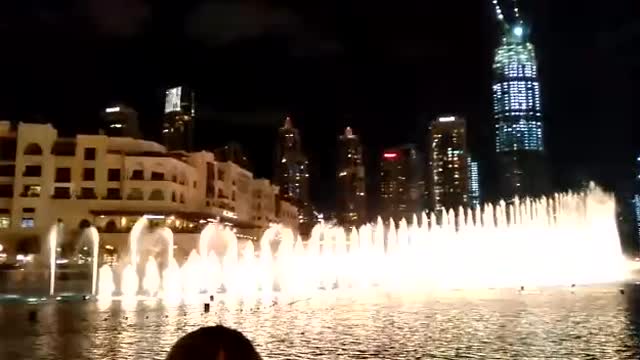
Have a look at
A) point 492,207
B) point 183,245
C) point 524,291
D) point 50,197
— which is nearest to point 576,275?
point 492,207

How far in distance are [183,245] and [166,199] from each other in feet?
25.6

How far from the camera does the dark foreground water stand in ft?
62.5

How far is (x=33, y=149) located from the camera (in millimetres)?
86438

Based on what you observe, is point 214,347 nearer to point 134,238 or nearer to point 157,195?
point 134,238

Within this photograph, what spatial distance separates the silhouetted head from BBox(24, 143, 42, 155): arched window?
91210 millimetres

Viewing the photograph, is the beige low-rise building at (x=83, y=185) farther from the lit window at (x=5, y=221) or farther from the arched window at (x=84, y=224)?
the lit window at (x=5, y=221)

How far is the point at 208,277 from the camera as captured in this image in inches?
2370

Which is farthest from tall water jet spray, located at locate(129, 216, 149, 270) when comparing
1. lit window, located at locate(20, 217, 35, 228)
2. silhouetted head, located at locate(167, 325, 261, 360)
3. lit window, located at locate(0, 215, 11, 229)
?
silhouetted head, located at locate(167, 325, 261, 360)

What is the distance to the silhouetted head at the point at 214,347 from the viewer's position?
2516 mm

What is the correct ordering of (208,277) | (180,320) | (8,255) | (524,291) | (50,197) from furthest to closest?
(50,197)
(8,255)
(208,277)
(524,291)
(180,320)

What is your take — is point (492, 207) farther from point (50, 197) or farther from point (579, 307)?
point (50, 197)

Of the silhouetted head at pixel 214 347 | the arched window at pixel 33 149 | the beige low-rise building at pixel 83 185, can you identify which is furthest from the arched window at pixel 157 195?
the silhouetted head at pixel 214 347

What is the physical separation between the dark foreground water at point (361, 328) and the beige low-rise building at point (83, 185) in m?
48.7

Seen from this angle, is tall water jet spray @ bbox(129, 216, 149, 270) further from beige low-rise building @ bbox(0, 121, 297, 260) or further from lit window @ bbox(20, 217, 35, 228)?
lit window @ bbox(20, 217, 35, 228)
